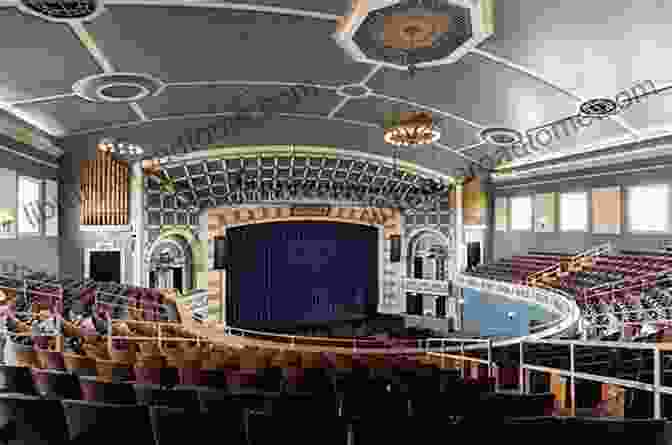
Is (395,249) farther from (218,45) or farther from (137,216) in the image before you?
(218,45)

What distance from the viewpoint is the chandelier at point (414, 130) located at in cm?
1309

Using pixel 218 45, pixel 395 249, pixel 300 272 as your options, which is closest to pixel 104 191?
pixel 300 272

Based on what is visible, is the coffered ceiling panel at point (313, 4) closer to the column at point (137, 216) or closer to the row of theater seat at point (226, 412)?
the row of theater seat at point (226, 412)

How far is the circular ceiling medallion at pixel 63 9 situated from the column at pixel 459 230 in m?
17.9

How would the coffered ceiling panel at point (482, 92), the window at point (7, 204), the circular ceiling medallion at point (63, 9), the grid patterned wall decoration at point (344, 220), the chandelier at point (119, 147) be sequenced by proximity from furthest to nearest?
1. the grid patterned wall decoration at point (344, 220)
2. the chandelier at point (119, 147)
3. the window at point (7, 204)
4. the coffered ceiling panel at point (482, 92)
5. the circular ceiling medallion at point (63, 9)

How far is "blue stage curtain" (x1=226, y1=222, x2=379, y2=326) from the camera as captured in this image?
21.5 metres

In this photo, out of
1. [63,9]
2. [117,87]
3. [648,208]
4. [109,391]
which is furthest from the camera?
[648,208]

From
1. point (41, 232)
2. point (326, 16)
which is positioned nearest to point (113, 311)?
point (41, 232)

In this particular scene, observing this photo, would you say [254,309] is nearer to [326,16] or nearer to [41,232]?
[41,232]

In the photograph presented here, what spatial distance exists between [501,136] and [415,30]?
356 inches

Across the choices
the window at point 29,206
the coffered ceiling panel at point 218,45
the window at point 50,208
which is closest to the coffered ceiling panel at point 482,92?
the coffered ceiling panel at point 218,45

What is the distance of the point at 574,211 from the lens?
61.2ft

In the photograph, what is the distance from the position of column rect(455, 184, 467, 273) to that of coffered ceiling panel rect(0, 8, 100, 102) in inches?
663

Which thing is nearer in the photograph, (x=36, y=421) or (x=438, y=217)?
(x=36, y=421)
